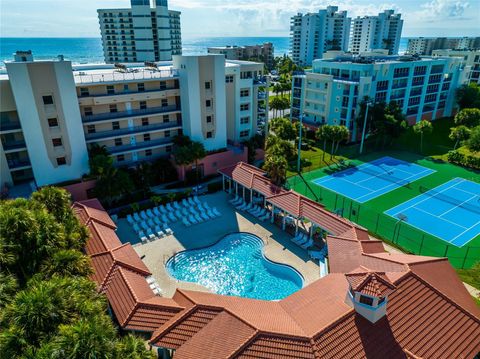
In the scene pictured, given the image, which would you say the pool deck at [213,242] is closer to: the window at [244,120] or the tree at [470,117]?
the window at [244,120]

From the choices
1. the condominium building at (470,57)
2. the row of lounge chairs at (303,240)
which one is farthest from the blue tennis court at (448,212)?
the condominium building at (470,57)

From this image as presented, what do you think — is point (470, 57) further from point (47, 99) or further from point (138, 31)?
point (47, 99)

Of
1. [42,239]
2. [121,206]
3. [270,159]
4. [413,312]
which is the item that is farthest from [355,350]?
[121,206]

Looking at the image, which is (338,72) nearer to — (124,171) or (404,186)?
(404,186)

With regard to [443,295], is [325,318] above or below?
above

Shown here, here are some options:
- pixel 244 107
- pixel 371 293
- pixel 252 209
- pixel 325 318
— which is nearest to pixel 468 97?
pixel 244 107

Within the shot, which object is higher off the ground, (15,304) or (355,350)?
(15,304)

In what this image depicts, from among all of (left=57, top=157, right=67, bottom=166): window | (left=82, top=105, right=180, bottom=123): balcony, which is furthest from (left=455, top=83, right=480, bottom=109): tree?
(left=57, top=157, right=67, bottom=166): window
